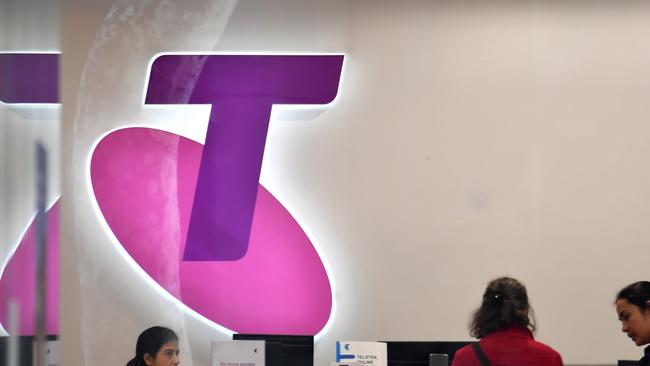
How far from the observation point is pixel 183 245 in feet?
17.4

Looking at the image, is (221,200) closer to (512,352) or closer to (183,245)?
(183,245)

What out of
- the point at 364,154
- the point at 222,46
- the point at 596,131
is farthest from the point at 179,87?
the point at 596,131

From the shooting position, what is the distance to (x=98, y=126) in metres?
5.37

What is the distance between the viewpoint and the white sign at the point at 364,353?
387 cm

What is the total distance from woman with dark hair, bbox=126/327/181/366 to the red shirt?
1.33m

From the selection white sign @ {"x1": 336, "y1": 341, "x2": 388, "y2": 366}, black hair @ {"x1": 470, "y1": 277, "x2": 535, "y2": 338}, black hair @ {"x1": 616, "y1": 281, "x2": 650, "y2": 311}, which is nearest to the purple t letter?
white sign @ {"x1": 336, "y1": 341, "x2": 388, "y2": 366}

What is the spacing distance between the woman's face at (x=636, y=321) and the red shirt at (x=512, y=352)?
0.95ft

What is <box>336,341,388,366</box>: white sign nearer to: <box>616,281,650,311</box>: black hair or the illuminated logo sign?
<box>616,281,650,311</box>: black hair

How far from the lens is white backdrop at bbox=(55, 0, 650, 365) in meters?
5.20

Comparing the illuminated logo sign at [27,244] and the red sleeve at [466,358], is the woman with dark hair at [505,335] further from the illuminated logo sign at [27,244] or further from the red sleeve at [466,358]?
the illuminated logo sign at [27,244]

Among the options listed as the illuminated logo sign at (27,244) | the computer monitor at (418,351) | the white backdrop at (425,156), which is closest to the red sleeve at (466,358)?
the computer monitor at (418,351)

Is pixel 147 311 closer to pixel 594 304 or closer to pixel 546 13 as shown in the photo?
pixel 594 304

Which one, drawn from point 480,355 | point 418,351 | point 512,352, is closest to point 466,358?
point 480,355

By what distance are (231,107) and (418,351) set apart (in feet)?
7.46
